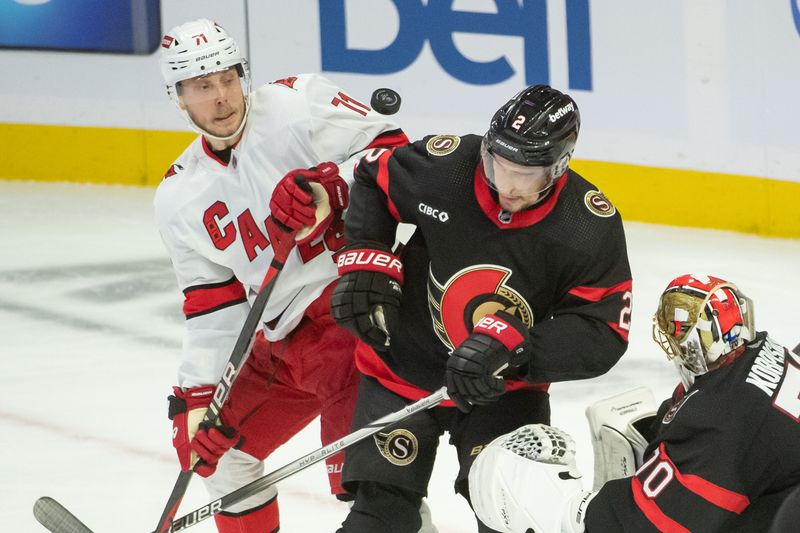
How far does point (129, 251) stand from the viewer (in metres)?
5.57

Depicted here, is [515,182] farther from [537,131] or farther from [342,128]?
[342,128]

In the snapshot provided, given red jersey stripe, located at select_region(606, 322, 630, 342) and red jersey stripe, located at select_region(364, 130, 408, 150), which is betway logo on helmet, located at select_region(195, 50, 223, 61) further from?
red jersey stripe, located at select_region(606, 322, 630, 342)

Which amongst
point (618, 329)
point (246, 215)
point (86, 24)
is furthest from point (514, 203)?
point (86, 24)

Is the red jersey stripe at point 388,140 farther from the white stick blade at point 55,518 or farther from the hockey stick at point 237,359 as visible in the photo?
the white stick blade at point 55,518

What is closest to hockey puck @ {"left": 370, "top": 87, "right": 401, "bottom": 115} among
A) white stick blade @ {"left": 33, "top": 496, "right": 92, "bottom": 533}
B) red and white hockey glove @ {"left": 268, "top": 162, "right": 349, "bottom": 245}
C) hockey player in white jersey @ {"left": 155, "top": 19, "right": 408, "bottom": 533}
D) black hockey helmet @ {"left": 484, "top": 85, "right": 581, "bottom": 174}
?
hockey player in white jersey @ {"left": 155, "top": 19, "right": 408, "bottom": 533}

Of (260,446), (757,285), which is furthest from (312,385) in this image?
(757,285)

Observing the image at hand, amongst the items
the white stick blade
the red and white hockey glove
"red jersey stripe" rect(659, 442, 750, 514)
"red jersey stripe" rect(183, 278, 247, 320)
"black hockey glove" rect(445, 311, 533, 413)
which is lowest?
the white stick blade

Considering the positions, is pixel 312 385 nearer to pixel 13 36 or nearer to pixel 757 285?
pixel 757 285

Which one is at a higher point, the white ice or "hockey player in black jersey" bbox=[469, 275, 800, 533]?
"hockey player in black jersey" bbox=[469, 275, 800, 533]

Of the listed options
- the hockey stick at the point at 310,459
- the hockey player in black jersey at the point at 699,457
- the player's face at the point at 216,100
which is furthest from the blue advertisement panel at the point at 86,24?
the hockey player in black jersey at the point at 699,457

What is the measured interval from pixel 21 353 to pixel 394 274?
2.40 meters

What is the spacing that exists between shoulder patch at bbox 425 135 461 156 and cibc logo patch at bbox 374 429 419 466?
0.54 m

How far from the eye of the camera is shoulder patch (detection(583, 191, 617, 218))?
8.17 ft

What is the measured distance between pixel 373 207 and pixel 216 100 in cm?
49
